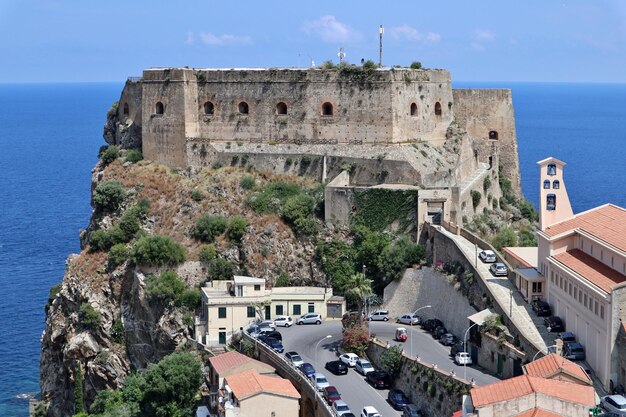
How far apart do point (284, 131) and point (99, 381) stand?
1934 centimetres

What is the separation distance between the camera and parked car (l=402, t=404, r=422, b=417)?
46.1 meters

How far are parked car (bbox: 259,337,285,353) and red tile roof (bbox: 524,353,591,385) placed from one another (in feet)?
51.5

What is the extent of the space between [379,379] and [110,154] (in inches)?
1239

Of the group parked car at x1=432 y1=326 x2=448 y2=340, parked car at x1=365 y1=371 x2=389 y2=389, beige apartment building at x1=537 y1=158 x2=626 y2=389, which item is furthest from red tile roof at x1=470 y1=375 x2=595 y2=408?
parked car at x1=432 y1=326 x2=448 y2=340

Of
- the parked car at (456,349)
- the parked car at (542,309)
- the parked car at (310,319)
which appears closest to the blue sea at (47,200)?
the parked car at (310,319)

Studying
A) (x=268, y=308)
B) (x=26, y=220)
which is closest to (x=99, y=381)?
(x=268, y=308)

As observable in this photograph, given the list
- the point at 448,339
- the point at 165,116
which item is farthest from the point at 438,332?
the point at 165,116

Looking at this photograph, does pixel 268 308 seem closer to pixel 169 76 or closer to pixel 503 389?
pixel 169 76

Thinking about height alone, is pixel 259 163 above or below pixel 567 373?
above

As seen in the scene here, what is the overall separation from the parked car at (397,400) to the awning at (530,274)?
8.57 metres

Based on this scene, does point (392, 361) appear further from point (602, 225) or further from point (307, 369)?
point (602, 225)

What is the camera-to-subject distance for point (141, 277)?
209 ft

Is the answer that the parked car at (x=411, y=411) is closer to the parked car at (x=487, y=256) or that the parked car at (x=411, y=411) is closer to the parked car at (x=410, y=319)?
the parked car at (x=410, y=319)

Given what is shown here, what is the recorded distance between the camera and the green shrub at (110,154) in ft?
245
